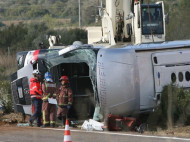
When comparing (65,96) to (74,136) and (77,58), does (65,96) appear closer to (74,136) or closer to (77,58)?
(77,58)

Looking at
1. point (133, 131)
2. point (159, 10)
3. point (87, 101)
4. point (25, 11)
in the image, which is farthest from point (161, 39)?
point (25, 11)

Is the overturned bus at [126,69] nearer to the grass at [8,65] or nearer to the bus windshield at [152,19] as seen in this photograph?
the bus windshield at [152,19]

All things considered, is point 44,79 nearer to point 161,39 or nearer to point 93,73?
point 93,73

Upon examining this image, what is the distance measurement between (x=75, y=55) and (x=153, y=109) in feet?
9.46

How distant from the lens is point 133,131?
17594 mm

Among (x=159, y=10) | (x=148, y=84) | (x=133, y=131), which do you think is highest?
(x=159, y=10)

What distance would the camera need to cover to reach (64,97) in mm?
18719

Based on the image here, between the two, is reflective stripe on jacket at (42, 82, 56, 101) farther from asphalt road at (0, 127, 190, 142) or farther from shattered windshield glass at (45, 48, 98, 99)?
asphalt road at (0, 127, 190, 142)

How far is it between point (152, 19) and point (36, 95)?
20.9ft

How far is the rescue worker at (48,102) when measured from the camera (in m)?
18.7

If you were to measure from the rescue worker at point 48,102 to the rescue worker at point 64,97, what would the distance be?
0.72 feet

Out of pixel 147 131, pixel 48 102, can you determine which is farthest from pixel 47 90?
pixel 147 131

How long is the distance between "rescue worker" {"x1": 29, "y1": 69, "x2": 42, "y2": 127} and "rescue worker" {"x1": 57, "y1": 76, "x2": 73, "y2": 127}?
0.66m

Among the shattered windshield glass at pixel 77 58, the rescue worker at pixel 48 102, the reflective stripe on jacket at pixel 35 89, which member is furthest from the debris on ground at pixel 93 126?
the reflective stripe on jacket at pixel 35 89
